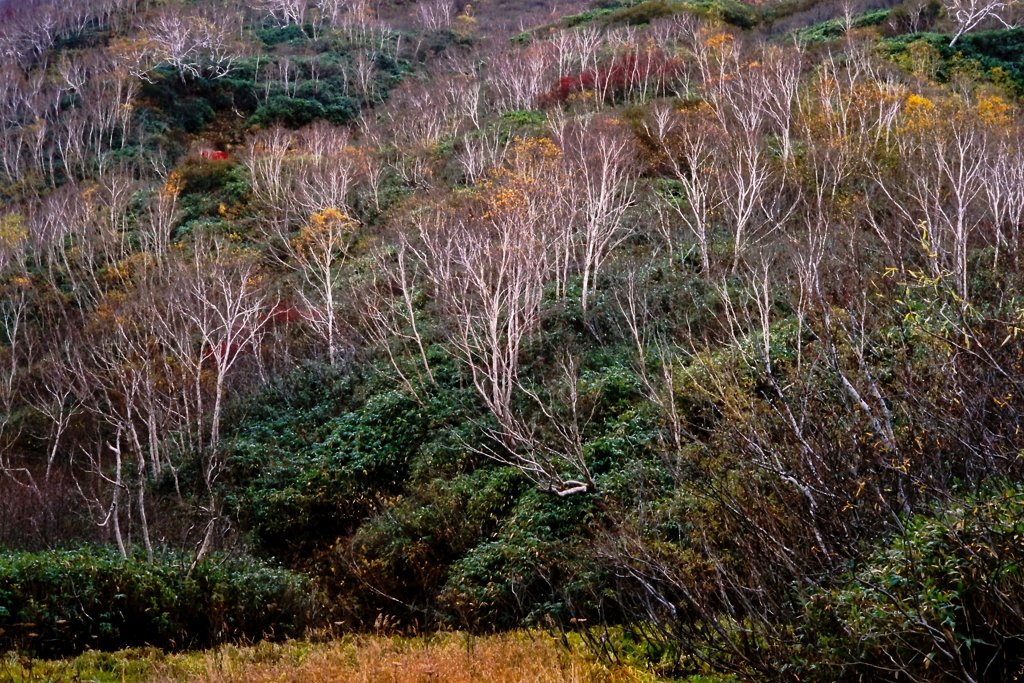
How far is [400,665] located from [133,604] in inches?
167

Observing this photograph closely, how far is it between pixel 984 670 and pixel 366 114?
41.4m

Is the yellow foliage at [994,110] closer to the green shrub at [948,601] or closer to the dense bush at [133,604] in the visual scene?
the green shrub at [948,601]

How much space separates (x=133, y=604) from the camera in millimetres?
8859

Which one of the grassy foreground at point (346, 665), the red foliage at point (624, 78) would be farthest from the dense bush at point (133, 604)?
the red foliage at point (624, 78)

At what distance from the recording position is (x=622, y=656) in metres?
7.17

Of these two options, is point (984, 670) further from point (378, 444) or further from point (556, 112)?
point (556, 112)

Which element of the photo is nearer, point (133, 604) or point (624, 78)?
point (133, 604)

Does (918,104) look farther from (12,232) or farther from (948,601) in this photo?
(12,232)

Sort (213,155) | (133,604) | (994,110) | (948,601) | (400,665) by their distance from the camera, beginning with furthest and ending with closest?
1. (213,155)
2. (994,110)
3. (133,604)
4. (400,665)
5. (948,601)

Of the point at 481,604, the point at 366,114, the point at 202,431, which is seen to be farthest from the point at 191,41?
the point at 481,604

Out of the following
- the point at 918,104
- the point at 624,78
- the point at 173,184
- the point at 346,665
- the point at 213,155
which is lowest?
the point at 346,665

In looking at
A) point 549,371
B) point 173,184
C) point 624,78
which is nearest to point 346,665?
point 549,371

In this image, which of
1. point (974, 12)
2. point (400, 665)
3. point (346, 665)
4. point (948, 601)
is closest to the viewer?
point (948, 601)

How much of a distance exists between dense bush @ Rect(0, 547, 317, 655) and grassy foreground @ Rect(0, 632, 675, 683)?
839mm
